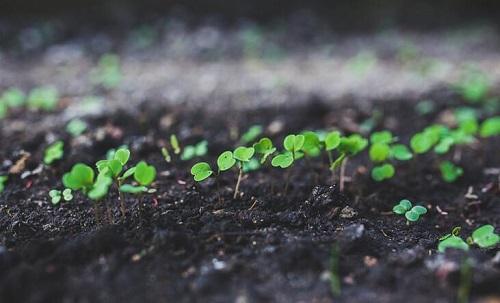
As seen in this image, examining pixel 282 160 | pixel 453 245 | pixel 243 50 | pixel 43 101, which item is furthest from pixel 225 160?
pixel 243 50

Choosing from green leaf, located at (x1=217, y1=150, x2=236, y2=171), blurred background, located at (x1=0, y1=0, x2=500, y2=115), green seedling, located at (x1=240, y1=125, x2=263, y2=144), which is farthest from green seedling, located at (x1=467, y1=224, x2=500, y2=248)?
blurred background, located at (x1=0, y1=0, x2=500, y2=115)

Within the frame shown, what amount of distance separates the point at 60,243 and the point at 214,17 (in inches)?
151

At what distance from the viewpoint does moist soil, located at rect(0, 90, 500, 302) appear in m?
1.22

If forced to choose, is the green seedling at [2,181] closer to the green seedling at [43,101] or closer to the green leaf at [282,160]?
the green seedling at [43,101]

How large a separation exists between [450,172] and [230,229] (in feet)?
3.25

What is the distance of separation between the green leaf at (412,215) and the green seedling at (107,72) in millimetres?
2106

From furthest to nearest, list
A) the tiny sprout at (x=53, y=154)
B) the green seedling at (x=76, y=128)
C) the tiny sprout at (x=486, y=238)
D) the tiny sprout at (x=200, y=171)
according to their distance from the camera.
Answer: the green seedling at (x=76, y=128)
the tiny sprout at (x=53, y=154)
the tiny sprout at (x=200, y=171)
the tiny sprout at (x=486, y=238)

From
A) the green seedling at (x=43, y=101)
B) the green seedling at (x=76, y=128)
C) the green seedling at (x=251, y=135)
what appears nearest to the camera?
the green seedling at (x=251, y=135)

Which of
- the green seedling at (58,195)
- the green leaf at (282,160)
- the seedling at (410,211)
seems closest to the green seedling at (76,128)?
the green seedling at (58,195)

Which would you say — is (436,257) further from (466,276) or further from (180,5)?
(180,5)

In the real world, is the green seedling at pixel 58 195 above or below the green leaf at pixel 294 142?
below

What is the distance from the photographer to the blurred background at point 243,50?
3.00 metres

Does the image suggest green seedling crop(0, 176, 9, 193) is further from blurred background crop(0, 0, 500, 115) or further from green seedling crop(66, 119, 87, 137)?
blurred background crop(0, 0, 500, 115)

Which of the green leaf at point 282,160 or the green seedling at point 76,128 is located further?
the green seedling at point 76,128
